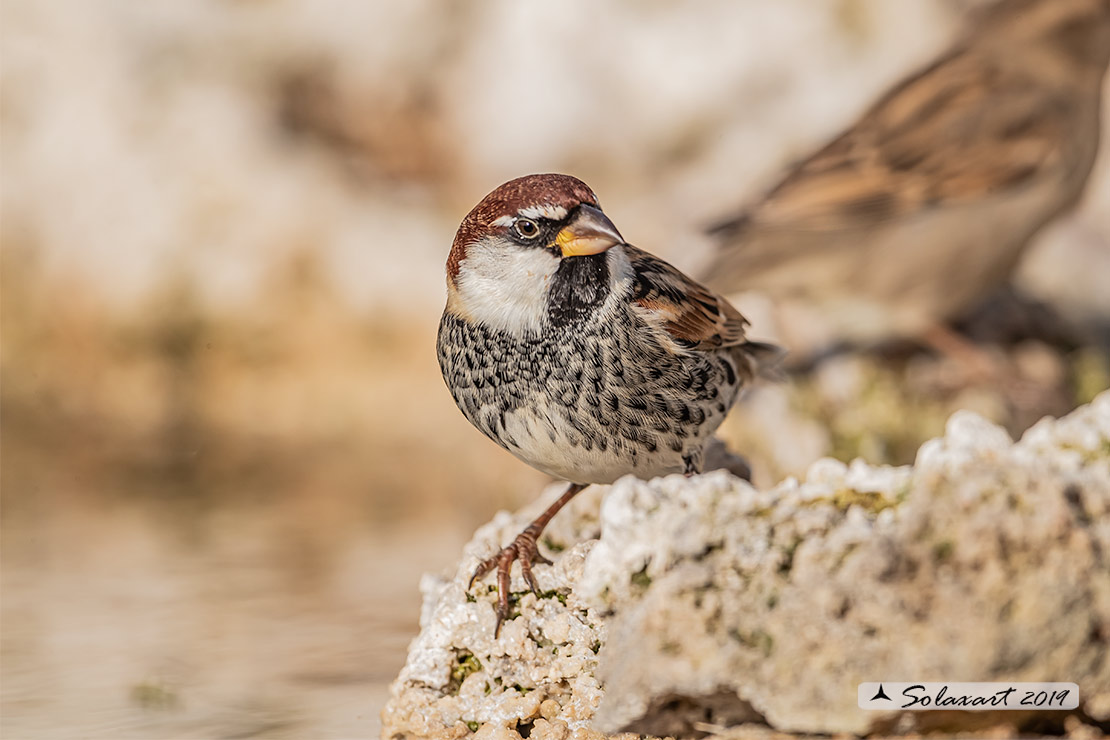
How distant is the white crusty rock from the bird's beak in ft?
1.84

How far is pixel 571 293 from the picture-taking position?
2877 millimetres

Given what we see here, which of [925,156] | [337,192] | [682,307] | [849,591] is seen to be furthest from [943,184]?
[849,591]

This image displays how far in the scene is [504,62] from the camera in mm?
7887

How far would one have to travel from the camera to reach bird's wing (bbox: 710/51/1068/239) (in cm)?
574

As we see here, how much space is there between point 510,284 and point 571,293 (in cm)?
14

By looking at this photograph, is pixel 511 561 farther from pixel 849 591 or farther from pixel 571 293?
pixel 849 591

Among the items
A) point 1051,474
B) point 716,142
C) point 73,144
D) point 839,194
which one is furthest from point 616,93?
point 1051,474

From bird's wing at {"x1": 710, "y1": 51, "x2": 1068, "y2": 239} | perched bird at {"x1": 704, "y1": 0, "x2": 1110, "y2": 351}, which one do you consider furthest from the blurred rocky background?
bird's wing at {"x1": 710, "y1": 51, "x2": 1068, "y2": 239}

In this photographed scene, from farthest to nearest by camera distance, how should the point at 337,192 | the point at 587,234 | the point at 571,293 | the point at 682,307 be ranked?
the point at 337,192 → the point at 682,307 → the point at 571,293 → the point at 587,234

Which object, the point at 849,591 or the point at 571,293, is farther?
the point at 571,293

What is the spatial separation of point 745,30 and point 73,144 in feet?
13.4

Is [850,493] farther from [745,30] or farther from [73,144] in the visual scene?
[73,144]

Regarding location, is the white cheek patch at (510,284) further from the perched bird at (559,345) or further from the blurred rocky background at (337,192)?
the blurred rocky background at (337,192)

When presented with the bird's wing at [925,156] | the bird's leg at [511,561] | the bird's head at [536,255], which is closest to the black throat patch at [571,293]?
the bird's head at [536,255]
